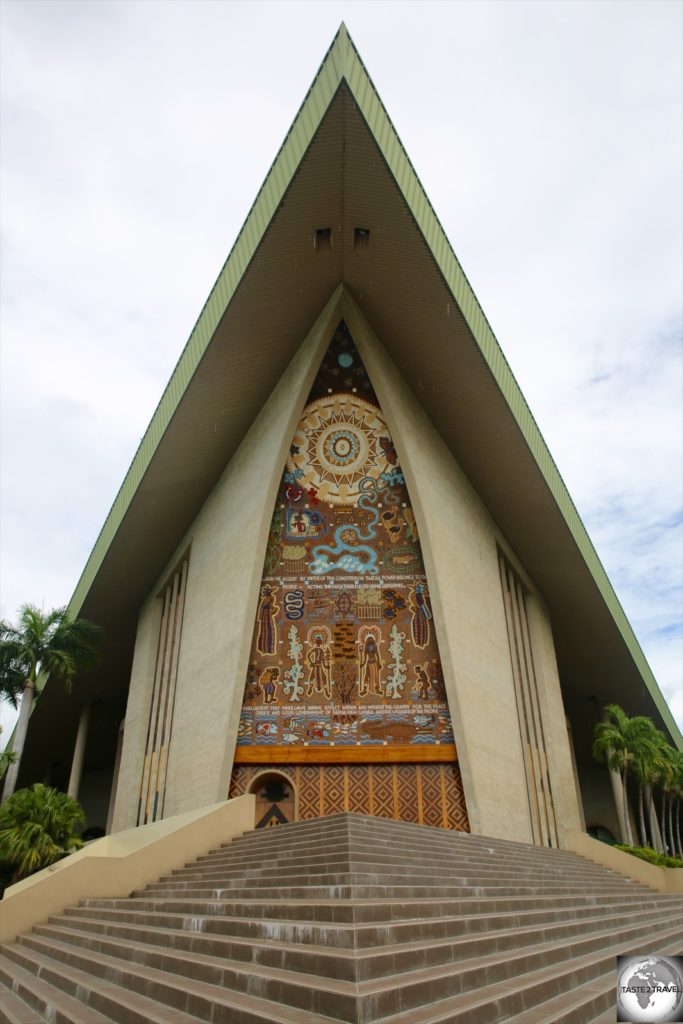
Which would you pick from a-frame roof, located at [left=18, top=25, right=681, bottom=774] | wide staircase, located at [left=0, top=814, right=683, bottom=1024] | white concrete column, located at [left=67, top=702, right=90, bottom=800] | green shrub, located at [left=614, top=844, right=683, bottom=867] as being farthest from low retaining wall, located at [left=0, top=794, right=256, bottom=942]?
white concrete column, located at [left=67, top=702, right=90, bottom=800]

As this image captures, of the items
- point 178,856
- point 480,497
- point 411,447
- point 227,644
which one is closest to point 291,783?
point 227,644

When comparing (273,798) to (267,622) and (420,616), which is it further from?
(420,616)

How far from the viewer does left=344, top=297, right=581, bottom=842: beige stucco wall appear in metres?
13.4

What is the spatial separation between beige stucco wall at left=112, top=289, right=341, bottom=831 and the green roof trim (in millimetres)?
2022

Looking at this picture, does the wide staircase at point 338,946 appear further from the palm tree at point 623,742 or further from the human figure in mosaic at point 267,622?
the palm tree at point 623,742

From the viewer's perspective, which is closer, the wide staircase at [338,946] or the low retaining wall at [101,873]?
the wide staircase at [338,946]

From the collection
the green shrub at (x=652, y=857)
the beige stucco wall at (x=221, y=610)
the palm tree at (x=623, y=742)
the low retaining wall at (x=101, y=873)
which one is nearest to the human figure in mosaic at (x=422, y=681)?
the beige stucco wall at (x=221, y=610)

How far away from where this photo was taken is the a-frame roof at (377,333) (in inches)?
452

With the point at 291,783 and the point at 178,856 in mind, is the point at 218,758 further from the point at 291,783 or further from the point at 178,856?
the point at 178,856

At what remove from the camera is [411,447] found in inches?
601

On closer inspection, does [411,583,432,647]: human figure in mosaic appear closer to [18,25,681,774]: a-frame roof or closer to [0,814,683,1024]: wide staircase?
[18,25,681,774]: a-frame roof

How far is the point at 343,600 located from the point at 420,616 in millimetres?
1539

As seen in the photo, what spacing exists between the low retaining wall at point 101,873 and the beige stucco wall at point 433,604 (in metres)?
3.23

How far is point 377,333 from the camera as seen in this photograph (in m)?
15.4
